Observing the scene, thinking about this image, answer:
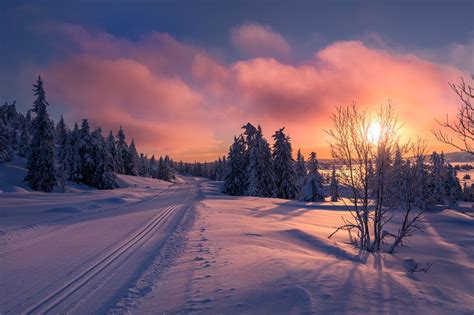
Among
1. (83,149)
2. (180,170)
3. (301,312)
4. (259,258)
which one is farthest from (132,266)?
(180,170)

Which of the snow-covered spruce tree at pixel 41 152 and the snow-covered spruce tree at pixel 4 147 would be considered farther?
the snow-covered spruce tree at pixel 4 147

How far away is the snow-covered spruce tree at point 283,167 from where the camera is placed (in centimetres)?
4284

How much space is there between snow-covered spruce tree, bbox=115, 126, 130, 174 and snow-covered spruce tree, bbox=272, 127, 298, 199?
45857 millimetres

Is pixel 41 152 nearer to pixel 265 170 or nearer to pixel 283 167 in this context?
pixel 265 170

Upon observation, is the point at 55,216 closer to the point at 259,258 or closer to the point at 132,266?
the point at 132,266

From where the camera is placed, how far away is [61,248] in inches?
346

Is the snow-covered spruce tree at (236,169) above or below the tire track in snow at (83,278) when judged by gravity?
above

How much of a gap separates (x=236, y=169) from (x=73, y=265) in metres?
38.5

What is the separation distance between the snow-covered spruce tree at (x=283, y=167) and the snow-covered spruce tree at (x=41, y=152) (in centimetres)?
3199

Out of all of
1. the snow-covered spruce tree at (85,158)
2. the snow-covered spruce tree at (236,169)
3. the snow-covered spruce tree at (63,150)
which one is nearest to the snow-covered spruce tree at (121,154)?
the snow-covered spruce tree at (63,150)

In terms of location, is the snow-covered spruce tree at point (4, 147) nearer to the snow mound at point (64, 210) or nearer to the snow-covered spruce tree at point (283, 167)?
the snow mound at point (64, 210)

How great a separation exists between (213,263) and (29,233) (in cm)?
905

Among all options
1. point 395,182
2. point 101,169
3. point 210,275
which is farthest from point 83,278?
point 101,169

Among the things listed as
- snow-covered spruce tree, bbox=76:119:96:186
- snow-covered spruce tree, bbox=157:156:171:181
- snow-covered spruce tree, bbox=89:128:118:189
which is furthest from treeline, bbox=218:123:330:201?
snow-covered spruce tree, bbox=157:156:171:181
